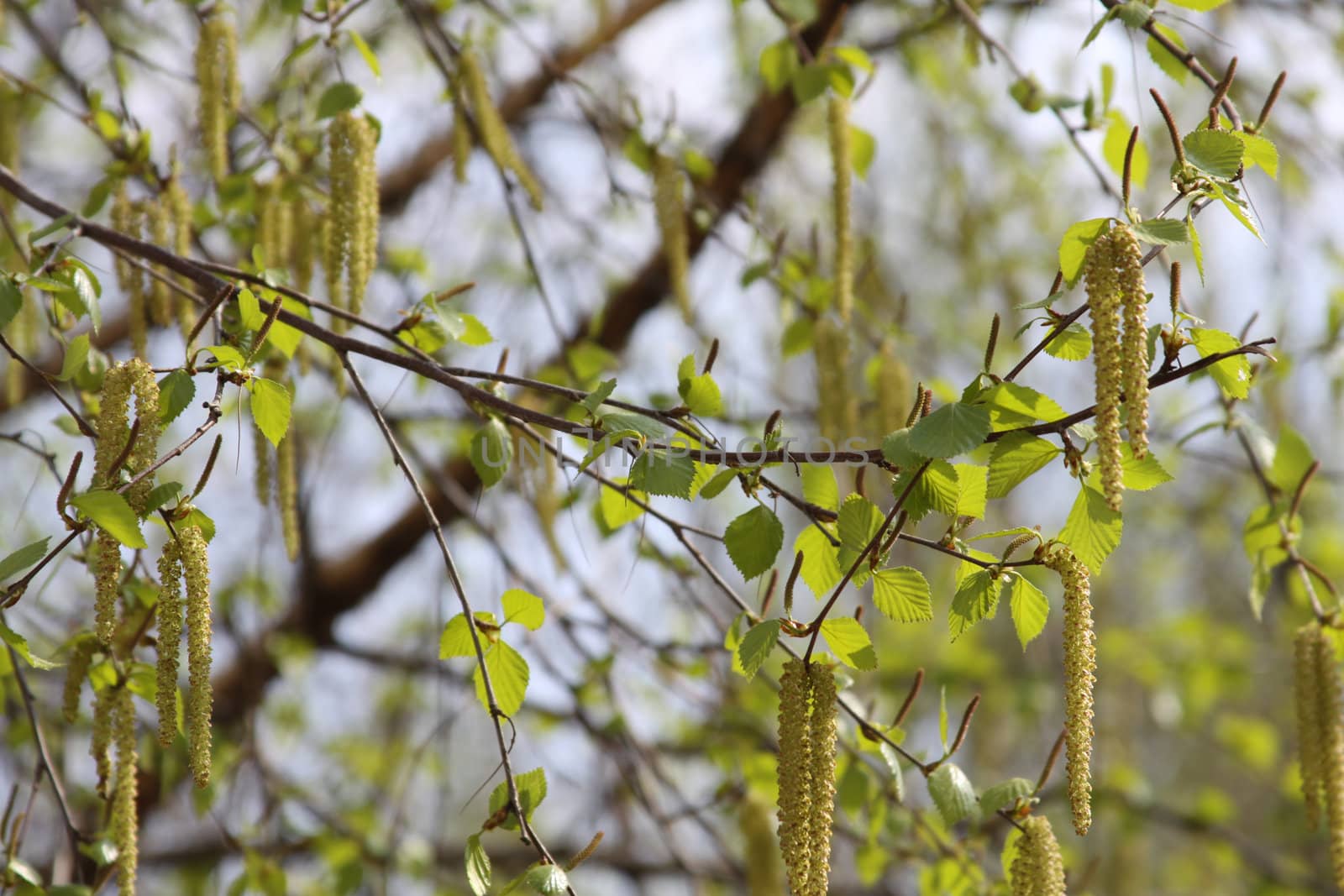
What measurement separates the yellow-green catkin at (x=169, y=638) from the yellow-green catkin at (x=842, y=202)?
919mm

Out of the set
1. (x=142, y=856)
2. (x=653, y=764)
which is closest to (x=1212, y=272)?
(x=653, y=764)

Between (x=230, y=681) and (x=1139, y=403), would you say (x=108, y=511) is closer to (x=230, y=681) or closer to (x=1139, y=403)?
(x=1139, y=403)

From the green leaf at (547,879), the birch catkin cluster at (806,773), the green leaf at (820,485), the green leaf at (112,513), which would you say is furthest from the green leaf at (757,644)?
the green leaf at (112,513)

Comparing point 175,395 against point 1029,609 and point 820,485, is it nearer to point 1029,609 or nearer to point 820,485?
point 820,485

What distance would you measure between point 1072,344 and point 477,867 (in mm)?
665

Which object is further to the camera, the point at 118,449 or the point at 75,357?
the point at 75,357

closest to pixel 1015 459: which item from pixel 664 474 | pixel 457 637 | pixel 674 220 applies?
pixel 664 474

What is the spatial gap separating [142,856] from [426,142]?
1.94 metres

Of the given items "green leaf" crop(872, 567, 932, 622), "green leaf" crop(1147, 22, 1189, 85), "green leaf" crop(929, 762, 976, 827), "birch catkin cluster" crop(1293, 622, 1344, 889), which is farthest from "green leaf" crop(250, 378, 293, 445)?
"birch catkin cluster" crop(1293, 622, 1344, 889)

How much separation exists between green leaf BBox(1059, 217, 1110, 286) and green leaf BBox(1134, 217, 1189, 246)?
2 cm

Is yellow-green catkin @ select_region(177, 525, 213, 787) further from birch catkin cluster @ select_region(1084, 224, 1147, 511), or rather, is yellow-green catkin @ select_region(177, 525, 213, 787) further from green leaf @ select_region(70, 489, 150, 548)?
birch catkin cluster @ select_region(1084, 224, 1147, 511)

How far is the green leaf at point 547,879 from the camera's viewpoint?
0.96m

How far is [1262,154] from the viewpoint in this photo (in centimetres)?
93

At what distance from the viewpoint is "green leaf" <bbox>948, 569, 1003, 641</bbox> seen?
0.96 meters
